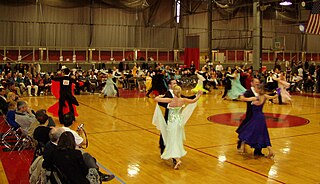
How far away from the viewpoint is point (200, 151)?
8.23m

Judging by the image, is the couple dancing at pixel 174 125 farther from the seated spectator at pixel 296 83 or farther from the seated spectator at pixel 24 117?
the seated spectator at pixel 296 83

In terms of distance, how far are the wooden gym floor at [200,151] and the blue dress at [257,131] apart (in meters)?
0.34

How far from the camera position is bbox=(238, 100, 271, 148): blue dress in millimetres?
7535

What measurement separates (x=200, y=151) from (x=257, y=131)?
1318mm

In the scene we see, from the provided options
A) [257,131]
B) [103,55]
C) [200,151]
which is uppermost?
[103,55]

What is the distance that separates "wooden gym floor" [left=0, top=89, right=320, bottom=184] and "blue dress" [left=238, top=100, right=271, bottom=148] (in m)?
0.34

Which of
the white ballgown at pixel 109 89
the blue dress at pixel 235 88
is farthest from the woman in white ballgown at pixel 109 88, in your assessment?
the blue dress at pixel 235 88

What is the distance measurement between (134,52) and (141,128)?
64.5 feet

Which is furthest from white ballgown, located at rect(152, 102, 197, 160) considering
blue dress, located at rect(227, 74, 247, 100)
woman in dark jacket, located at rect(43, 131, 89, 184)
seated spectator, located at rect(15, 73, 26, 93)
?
seated spectator, located at rect(15, 73, 26, 93)

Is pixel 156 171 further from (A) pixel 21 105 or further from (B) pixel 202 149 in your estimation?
(A) pixel 21 105

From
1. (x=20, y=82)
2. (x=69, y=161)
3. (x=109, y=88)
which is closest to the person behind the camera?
(x=69, y=161)

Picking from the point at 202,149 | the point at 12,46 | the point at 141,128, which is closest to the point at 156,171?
the point at 202,149

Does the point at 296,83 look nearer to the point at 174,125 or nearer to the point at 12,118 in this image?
the point at 174,125

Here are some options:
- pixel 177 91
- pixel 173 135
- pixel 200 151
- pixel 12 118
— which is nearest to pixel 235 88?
pixel 200 151
